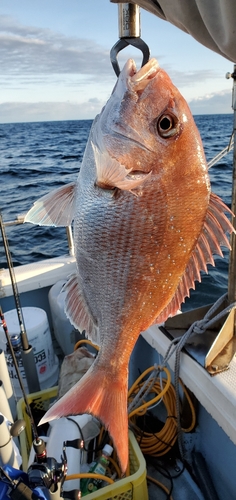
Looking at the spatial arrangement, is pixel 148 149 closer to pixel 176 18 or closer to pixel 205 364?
pixel 176 18

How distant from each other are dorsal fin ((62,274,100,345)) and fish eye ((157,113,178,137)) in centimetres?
52

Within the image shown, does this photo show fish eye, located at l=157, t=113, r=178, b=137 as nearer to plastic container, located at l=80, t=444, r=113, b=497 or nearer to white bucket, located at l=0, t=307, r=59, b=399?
plastic container, located at l=80, t=444, r=113, b=497

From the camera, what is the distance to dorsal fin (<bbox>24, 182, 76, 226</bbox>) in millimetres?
1226

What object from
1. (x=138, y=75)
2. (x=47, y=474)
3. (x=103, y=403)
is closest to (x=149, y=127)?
(x=138, y=75)

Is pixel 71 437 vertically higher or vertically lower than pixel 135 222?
lower

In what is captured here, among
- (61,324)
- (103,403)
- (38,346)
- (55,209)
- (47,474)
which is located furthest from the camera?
(61,324)

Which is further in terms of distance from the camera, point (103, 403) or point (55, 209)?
point (55, 209)

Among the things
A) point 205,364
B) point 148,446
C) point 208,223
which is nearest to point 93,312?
point 208,223

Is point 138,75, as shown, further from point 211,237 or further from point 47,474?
point 47,474

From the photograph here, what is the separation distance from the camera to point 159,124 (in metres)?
1.11

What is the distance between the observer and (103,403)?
113 centimetres

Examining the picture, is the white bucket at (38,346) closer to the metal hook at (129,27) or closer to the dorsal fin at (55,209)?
the dorsal fin at (55,209)

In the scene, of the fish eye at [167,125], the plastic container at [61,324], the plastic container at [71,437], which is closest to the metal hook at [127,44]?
the fish eye at [167,125]

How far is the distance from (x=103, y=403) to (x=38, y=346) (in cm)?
221
